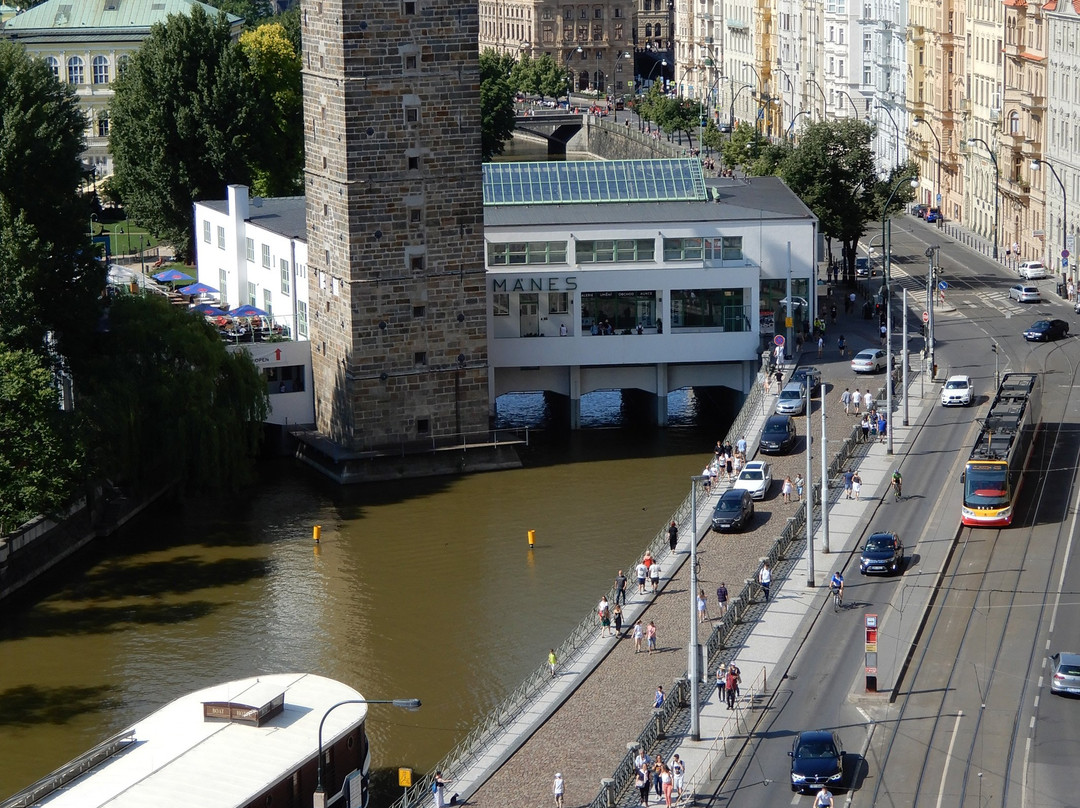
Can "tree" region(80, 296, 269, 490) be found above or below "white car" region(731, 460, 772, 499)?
above

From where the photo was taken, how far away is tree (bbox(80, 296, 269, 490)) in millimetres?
95881

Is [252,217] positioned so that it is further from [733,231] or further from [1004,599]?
[1004,599]

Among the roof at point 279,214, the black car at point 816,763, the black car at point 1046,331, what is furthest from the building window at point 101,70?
the black car at point 816,763

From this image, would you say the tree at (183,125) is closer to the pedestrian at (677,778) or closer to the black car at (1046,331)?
the black car at (1046,331)

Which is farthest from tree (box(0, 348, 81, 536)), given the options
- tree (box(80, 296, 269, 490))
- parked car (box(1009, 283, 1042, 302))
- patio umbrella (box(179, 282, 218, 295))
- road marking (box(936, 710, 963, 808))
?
parked car (box(1009, 283, 1042, 302))

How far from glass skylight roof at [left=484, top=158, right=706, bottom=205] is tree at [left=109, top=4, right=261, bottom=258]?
3561cm

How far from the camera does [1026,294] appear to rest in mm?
130875

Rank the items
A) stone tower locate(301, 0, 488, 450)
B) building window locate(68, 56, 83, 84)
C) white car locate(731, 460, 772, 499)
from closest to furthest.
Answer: white car locate(731, 460, 772, 499) < stone tower locate(301, 0, 488, 450) < building window locate(68, 56, 83, 84)

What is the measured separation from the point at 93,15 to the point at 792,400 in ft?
347

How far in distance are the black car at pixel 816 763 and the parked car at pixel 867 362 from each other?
53421 millimetres

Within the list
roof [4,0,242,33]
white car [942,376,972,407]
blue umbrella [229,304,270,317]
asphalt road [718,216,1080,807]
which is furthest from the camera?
roof [4,0,242,33]

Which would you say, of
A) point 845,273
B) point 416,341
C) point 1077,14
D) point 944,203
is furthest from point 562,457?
point 944,203

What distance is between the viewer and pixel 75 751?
6994 centimetres

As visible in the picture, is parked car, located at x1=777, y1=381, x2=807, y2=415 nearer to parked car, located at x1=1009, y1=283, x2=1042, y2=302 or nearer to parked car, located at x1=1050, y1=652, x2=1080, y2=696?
parked car, located at x1=1009, y1=283, x2=1042, y2=302
